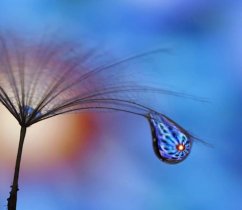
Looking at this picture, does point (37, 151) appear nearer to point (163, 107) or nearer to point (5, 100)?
point (5, 100)

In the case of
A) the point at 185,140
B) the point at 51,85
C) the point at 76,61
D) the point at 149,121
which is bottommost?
the point at 185,140

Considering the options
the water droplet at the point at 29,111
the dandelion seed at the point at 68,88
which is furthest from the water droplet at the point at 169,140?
the water droplet at the point at 29,111

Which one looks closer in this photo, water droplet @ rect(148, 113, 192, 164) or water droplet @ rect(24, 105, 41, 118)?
water droplet @ rect(24, 105, 41, 118)

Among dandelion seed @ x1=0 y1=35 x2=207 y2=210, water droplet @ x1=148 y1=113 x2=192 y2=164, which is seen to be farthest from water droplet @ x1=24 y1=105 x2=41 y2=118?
water droplet @ x1=148 y1=113 x2=192 y2=164

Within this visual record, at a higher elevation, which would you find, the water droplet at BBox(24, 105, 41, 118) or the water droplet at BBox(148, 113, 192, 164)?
the water droplet at BBox(24, 105, 41, 118)

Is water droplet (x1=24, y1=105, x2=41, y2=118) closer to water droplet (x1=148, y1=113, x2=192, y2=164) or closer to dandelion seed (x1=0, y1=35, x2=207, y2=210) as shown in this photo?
dandelion seed (x1=0, y1=35, x2=207, y2=210)

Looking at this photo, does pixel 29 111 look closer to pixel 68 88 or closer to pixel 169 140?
pixel 68 88

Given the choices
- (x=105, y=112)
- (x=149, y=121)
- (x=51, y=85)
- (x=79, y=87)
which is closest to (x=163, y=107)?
(x=149, y=121)

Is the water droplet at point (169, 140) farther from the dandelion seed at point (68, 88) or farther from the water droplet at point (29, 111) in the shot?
the water droplet at point (29, 111)

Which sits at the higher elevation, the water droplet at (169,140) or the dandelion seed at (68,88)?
the dandelion seed at (68,88)
